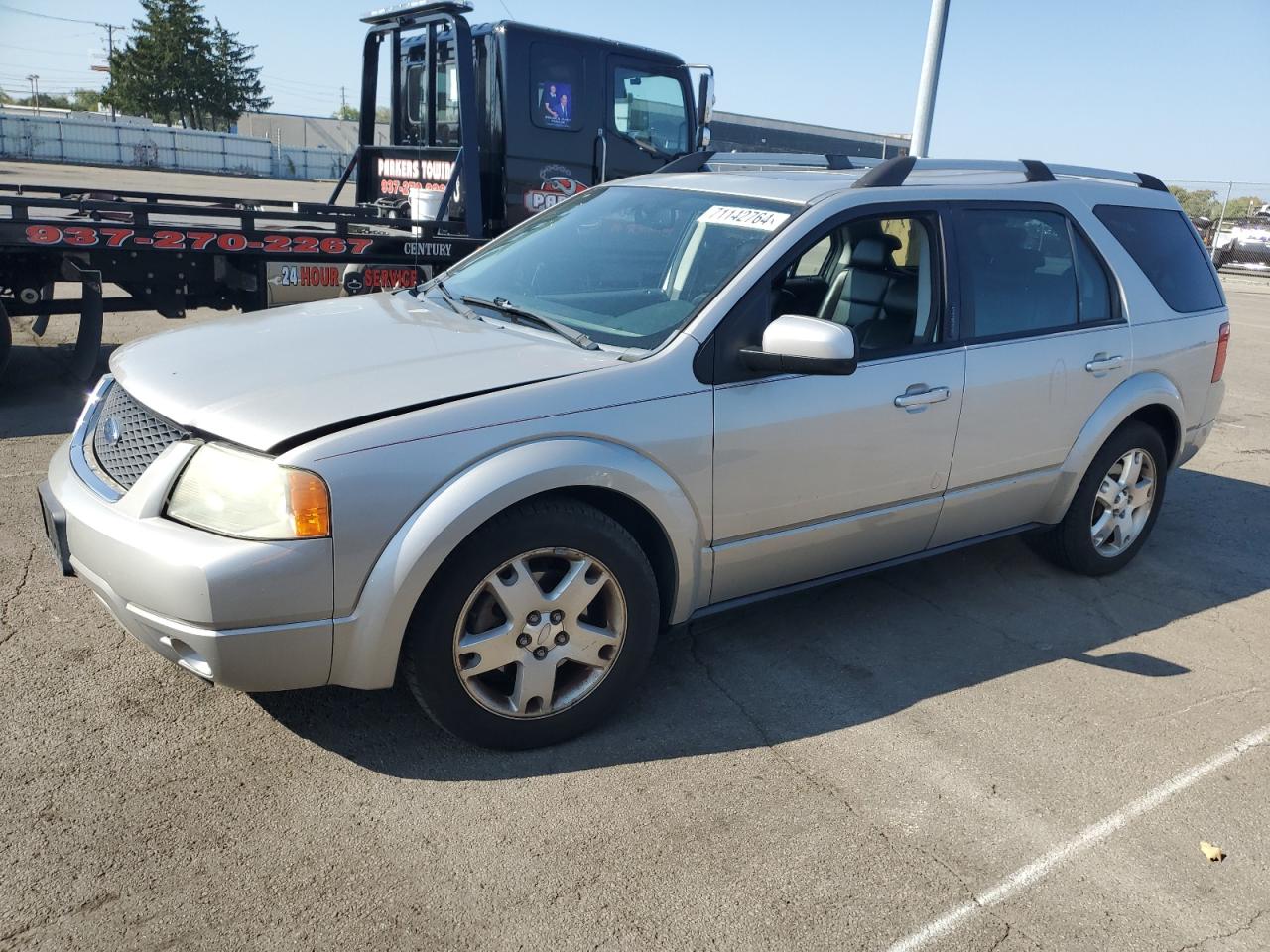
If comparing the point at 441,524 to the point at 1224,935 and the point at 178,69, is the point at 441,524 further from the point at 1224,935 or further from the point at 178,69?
the point at 178,69

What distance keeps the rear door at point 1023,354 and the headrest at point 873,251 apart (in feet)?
0.86

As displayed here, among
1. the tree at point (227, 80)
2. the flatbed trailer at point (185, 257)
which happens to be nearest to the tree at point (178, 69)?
the tree at point (227, 80)

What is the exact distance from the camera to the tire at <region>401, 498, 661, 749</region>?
2906 millimetres

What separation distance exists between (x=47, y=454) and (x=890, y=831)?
4.98 meters

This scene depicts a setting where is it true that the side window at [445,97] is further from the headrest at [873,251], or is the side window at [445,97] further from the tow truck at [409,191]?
the headrest at [873,251]

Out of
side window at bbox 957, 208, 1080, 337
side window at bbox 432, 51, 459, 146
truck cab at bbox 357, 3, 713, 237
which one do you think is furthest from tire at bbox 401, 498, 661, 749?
side window at bbox 432, 51, 459, 146

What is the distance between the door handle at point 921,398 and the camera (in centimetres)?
374

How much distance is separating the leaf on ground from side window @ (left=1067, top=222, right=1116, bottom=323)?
227 centimetres

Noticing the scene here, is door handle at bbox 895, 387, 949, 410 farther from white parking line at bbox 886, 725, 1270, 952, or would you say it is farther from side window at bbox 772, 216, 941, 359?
white parking line at bbox 886, 725, 1270, 952

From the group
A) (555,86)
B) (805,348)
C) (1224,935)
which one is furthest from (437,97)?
(1224,935)

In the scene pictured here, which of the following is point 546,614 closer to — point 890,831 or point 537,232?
point 890,831

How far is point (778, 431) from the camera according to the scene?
3.43 meters

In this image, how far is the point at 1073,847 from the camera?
9.45 ft

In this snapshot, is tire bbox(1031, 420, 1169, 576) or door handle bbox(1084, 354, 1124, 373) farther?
tire bbox(1031, 420, 1169, 576)
